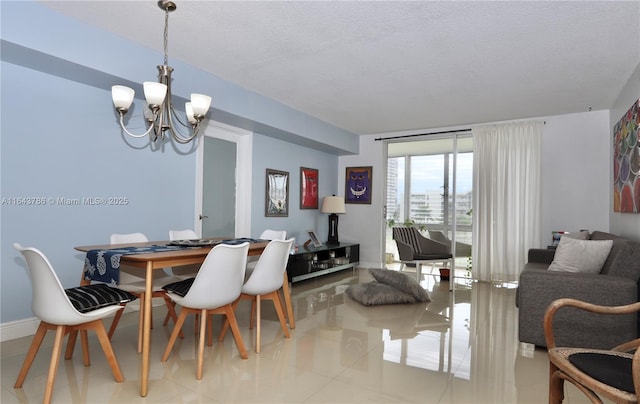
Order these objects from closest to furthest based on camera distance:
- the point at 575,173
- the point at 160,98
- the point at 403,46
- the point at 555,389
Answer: the point at 555,389 < the point at 160,98 < the point at 403,46 < the point at 575,173

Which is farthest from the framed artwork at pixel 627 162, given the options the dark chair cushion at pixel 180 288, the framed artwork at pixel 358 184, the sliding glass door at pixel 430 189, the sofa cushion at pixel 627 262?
the dark chair cushion at pixel 180 288

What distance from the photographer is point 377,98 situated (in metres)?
4.49

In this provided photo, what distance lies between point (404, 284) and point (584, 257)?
72.8 inches

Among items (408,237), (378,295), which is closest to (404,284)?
(378,295)

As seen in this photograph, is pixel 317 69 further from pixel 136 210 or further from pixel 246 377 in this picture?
pixel 246 377

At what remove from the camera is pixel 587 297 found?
254 cm

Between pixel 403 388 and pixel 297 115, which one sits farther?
pixel 297 115

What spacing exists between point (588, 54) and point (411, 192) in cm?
435

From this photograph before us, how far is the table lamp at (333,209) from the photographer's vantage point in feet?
20.4

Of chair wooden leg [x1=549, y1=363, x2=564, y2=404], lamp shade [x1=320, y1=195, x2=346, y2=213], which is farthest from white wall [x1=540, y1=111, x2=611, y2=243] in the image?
chair wooden leg [x1=549, y1=363, x2=564, y2=404]

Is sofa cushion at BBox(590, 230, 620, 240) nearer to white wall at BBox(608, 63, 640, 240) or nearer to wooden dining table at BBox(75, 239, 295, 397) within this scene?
white wall at BBox(608, 63, 640, 240)

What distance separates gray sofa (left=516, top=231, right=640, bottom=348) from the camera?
2463 millimetres

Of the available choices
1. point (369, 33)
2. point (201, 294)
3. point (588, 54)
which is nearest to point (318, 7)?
point (369, 33)

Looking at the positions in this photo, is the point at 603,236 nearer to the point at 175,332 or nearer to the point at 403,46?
the point at 403,46
